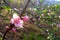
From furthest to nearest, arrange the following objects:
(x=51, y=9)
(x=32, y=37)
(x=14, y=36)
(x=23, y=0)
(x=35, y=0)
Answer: (x=35, y=0) < (x=23, y=0) < (x=51, y=9) < (x=14, y=36) < (x=32, y=37)

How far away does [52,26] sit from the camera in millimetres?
2773

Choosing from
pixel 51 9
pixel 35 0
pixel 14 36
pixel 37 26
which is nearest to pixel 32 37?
pixel 14 36

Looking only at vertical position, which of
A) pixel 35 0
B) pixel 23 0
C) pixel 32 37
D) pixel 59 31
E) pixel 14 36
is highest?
pixel 35 0

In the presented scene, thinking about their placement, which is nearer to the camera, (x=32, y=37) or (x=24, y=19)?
(x=24, y=19)

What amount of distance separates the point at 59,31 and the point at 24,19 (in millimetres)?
1933

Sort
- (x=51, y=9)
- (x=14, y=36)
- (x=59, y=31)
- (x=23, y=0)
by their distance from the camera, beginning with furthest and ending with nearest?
1. (x=23, y=0)
2. (x=51, y=9)
3. (x=59, y=31)
4. (x=14, y=36)

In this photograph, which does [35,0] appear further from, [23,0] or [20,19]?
[20,19]

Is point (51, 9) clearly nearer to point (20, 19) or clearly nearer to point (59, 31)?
point (59, 31)

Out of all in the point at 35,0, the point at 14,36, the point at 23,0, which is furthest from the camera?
the point at 35,0

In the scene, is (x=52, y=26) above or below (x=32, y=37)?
above

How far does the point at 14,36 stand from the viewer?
2.37m

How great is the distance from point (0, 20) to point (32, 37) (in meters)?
1.21

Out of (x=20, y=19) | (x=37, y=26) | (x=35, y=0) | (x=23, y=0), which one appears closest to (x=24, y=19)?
(x=20, y=19)

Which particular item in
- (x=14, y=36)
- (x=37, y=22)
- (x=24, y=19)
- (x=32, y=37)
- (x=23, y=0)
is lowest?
(x=24, y=19)
